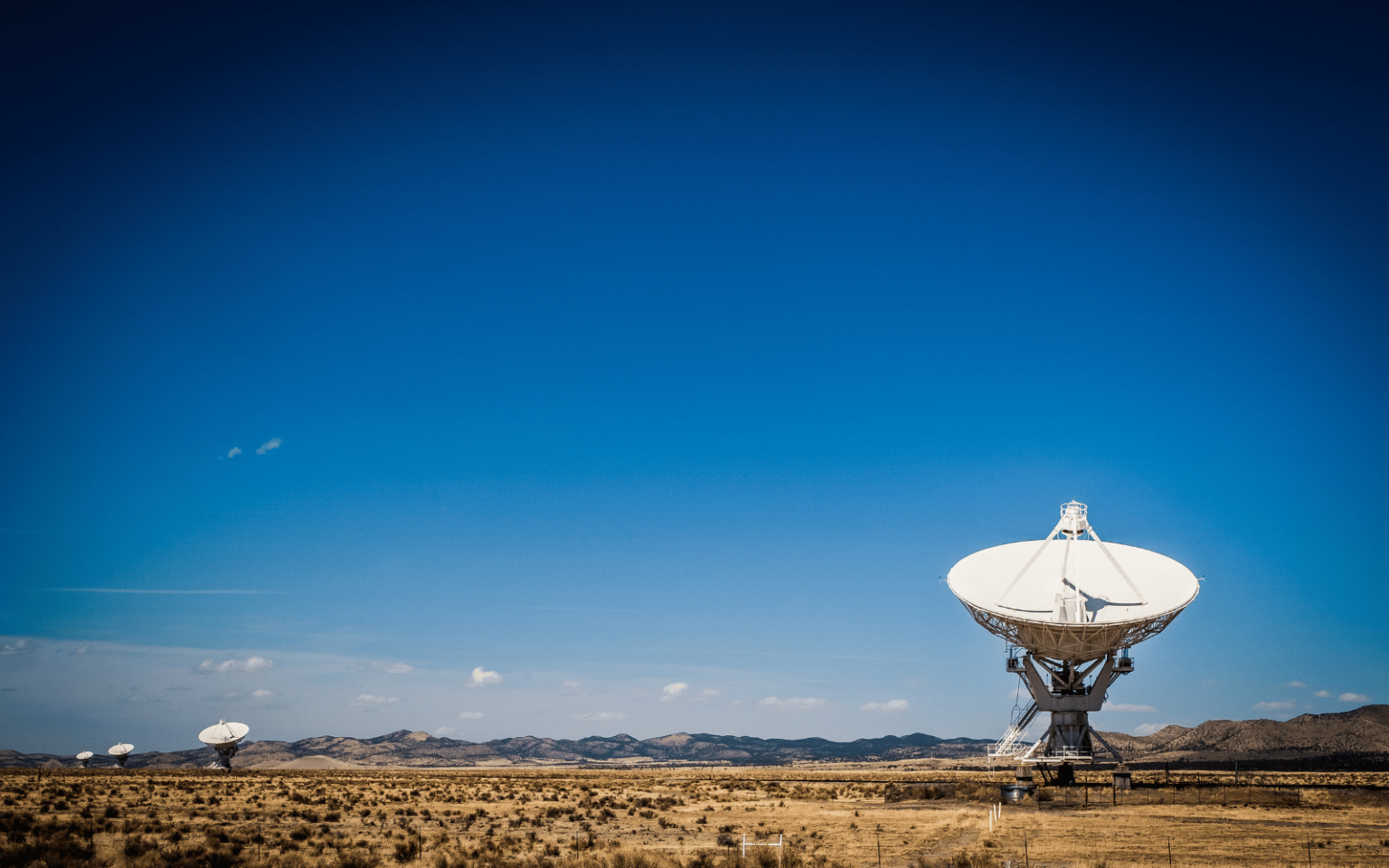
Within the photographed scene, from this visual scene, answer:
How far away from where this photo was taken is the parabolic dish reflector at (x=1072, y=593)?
46594mm

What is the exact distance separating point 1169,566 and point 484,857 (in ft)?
122

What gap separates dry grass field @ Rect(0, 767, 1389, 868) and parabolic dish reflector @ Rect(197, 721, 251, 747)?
1094 inches

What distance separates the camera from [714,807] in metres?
44.0

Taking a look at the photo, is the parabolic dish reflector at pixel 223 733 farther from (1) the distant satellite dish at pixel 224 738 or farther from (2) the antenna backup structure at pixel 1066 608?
(2) the antenna backup structure at pixel 1066 608

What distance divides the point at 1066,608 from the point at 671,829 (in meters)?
23.5

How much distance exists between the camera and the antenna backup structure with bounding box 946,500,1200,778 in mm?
47156

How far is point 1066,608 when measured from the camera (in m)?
48.1

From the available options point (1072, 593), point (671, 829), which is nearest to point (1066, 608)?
point (1072, 593)

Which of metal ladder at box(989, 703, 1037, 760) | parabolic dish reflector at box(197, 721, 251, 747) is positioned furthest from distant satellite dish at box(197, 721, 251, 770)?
metal ladder at box(989, 703, 1037, 760)

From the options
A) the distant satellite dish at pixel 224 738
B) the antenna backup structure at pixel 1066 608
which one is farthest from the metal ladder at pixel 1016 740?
the distant satellite dish at pixel 224 738

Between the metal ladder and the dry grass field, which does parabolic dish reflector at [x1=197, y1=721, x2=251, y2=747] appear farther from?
the metal ladder

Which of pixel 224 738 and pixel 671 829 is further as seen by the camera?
pixel 224 738

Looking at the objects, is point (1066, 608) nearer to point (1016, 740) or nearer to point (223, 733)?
point (1016, 740)

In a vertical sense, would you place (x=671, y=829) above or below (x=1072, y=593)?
below
